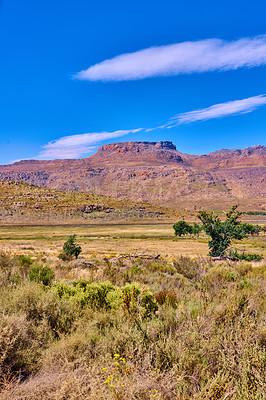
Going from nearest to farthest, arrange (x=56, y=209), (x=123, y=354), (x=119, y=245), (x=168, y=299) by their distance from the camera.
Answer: (x=123, y=354) → (x=168, y=299) → (x=119, y=245) → (x=56, y=209)

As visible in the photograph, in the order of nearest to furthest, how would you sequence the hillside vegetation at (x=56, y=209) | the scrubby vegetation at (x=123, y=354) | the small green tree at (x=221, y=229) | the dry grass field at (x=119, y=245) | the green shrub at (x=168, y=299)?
the scrubby vegetation at (x=123, y=354)
the green shrub at (x=168, y=299)
the small green tree at (x=221, y=229)
the dry grass field at (x=119, y=245)
the hillside vegetation at (x=56, y=209)

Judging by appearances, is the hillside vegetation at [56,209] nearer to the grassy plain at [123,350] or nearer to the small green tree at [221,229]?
the small green tree at [221,229]

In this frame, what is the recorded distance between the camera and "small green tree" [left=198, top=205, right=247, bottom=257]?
20.7m

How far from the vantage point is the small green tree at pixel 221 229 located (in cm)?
2072

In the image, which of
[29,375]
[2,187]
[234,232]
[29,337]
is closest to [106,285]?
[29,337]

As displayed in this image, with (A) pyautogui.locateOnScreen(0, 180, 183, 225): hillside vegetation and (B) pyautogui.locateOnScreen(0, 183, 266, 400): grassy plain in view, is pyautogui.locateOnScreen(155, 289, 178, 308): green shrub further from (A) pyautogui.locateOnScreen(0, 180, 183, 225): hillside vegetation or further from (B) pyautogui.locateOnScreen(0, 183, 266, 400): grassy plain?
(A) pyautogui.locateOnScreen(0, 180, 183, 225): hillside vegetation

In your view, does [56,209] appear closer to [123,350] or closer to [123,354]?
[123,350]

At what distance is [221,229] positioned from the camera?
72.6 ft

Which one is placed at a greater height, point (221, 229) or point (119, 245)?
point (221, 229)

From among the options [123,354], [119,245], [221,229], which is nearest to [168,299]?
[123,354]

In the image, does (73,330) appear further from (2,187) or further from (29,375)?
(2,187)

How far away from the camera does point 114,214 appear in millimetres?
126750

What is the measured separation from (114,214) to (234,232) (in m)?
107

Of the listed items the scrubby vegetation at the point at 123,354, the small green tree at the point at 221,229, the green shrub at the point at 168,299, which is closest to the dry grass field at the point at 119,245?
the small green tree at the point at 221,229
